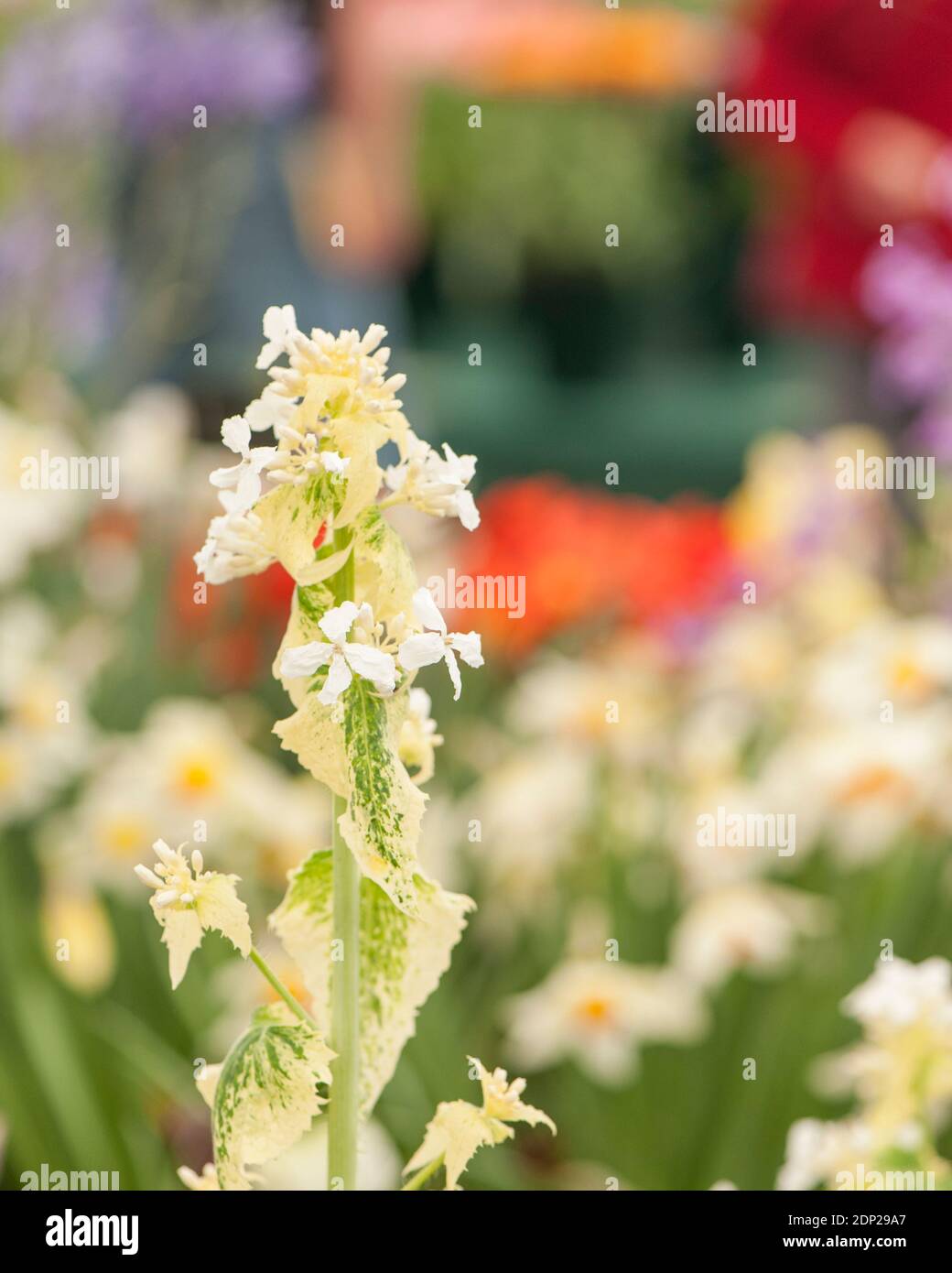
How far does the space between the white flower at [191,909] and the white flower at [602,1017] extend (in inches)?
15.1

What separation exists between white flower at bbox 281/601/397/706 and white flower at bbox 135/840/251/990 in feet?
0.10

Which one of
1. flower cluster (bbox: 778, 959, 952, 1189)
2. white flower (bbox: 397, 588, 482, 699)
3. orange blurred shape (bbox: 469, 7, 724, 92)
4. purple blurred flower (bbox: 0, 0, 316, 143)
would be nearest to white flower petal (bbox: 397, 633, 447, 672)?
white flower (bbox: 397, 588, 482, 699)

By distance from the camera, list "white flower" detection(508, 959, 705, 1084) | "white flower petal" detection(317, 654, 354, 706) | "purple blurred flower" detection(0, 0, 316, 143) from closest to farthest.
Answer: "white flower petal" detection(317, 654, 354, 706) < "white flower" detection(508, 959, 705, 1084) < "purple blurred flower" detection(0, 0, 316, 143)

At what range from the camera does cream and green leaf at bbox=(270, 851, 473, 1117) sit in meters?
0.22

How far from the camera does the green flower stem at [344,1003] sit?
20 centimetres

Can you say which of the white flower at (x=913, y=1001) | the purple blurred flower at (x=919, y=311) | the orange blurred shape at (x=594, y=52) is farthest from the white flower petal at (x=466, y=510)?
the orange blurred shape at (x=594, y=52)

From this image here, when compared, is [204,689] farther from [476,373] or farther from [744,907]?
[476,373]

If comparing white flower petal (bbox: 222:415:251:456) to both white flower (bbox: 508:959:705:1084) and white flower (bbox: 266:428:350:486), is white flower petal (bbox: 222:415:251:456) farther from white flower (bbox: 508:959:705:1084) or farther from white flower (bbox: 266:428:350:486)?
white flower (bbox: 508:959:705:1084)

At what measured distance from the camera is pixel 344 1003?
0.20m

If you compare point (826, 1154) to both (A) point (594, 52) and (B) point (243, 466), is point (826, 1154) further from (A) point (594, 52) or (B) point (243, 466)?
(A) point (594, 52)

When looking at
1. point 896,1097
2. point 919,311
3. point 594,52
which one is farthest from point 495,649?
point 594,52

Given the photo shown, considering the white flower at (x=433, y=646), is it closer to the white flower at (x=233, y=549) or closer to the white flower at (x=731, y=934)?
the white flower at (x=233, y=549)
